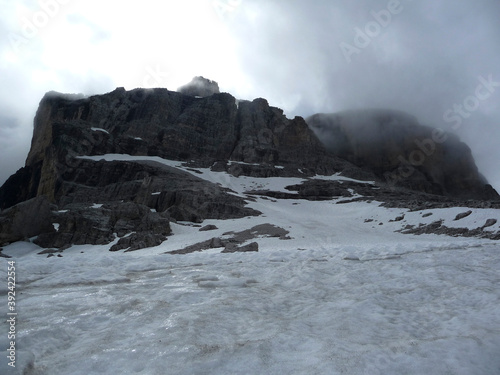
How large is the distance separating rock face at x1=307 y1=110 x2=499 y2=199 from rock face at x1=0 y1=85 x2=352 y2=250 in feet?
97.2

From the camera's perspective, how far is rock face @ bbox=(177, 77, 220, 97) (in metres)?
161

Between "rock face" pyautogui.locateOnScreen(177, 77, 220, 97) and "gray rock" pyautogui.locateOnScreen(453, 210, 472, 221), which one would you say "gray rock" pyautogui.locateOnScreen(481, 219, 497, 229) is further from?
"rock face" pyautogui.locateOnScreen(177, 77, 220, 97)

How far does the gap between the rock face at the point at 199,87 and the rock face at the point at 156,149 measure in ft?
79.3

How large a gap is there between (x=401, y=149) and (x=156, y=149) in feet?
369

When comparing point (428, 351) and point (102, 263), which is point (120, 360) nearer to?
point (428, 351)

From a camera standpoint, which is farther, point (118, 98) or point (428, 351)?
point (118, 98)

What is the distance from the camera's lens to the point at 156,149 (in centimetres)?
11281

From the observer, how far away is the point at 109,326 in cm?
693

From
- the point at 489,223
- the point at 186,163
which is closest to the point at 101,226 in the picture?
the point at 489,223

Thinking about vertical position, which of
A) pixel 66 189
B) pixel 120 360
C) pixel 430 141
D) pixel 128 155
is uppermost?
pixel 430 141

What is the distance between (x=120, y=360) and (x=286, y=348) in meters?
2.93

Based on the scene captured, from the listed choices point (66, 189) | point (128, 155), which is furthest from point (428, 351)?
point (128, 155)

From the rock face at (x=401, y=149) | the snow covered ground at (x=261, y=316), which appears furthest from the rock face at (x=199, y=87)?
the snow covered ground at (x=261, y=316)

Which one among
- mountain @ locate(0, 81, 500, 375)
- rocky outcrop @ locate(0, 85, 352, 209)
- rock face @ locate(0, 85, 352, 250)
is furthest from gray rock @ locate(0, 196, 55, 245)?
rocky outcrop @ locate(0, 85, 352, 209)
